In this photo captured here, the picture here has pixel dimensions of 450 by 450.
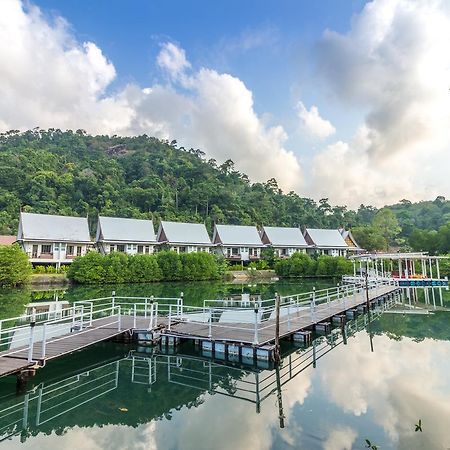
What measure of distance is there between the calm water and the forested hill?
38.5 m

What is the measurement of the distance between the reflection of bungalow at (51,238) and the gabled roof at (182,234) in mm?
8301

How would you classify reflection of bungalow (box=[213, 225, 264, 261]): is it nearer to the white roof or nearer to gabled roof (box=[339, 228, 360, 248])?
the white roof

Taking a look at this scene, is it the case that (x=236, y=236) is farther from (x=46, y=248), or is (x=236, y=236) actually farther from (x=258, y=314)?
(x=258, y=314)

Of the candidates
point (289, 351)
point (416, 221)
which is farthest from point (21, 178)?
point (416, 221)

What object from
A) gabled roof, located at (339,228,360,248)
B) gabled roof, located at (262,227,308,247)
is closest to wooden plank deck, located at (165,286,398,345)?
gabled roof, located at (262,227,308,247)

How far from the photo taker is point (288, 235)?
159 feet

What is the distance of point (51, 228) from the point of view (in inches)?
1356

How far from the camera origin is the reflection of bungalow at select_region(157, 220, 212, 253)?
40938mm

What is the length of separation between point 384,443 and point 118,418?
14.1 feet

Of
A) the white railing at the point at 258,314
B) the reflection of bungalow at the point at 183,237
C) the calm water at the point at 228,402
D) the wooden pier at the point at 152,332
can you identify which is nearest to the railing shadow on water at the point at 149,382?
the calm water at the point at 228,402

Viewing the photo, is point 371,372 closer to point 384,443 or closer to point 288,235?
point 384,443

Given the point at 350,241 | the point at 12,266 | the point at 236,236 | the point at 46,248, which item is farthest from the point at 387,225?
the point at 12,266

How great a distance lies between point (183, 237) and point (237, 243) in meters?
6.54

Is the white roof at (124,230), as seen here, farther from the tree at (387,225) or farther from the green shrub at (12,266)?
the tree at (387,225)
